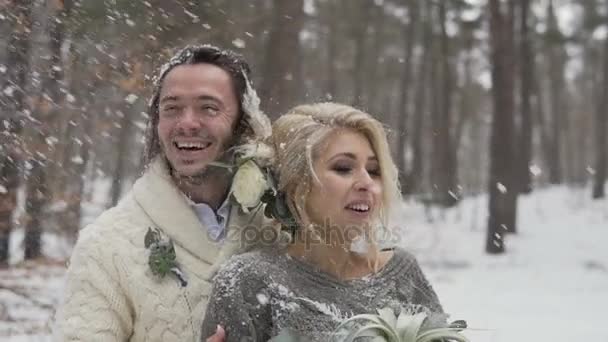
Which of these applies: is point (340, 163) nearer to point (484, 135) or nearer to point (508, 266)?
point (508, 266)

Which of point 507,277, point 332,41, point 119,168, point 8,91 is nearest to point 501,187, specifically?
point 507,277

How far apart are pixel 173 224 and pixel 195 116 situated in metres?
0.37

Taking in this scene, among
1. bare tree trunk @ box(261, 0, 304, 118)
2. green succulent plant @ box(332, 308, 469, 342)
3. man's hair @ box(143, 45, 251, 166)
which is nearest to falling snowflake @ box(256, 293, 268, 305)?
green succulent plant @ box(332, 308, 469, 342)

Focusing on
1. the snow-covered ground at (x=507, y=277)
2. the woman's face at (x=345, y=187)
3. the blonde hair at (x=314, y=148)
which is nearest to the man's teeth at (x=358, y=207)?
the woman's face at (x=345, y=187)

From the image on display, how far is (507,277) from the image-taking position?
1234 cm

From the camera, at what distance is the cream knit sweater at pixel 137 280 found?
239 centimetres

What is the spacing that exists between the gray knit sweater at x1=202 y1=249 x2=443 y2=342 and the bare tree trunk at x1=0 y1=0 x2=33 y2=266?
4.43m

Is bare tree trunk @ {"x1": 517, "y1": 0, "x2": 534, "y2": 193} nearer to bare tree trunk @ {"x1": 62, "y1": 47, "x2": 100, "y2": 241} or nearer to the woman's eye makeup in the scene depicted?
bare tree trunk @ {"x1": 62, "y1": 47, "x2": 100, "y2": 241}

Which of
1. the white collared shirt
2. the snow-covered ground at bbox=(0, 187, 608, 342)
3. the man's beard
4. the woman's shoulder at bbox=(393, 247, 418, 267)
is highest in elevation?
the man's beard

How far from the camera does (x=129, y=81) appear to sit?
6.74 m

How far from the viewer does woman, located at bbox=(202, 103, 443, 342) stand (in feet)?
7.32

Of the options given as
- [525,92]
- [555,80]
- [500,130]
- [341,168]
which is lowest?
[341,168]

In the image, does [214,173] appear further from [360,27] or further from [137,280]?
[360,27]

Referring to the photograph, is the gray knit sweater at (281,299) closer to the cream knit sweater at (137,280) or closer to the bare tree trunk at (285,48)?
the cream knit sweater at (137,280)
